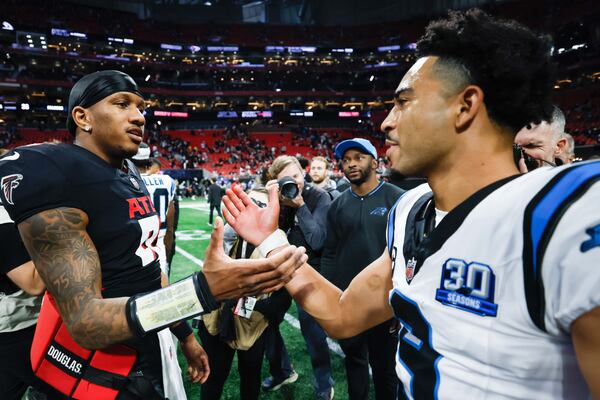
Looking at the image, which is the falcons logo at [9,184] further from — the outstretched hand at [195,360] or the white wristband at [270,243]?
the outstretched hand at [195,360]

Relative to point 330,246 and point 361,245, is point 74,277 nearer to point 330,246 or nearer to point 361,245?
point 361,245

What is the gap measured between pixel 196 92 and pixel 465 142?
48.0 meters

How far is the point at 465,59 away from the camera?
1.34 metres

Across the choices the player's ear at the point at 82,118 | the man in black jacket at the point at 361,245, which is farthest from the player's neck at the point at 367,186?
the player's ear at the point at 82,118

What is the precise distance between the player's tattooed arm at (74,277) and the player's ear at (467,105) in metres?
1.38

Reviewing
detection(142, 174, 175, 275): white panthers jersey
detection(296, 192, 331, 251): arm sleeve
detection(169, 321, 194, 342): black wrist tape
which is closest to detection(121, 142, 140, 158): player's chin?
detection(169, 321, 194, 342): black wrist tape

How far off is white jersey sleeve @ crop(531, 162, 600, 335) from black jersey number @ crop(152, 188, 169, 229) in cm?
386

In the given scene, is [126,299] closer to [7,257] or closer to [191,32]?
[7,257]

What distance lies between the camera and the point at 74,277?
1.44 metres

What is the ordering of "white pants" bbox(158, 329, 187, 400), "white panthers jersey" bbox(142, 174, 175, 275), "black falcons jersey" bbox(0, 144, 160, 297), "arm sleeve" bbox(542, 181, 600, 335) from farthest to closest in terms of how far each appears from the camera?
"white panthers jersey" bbox(142, 174, 175, 275), "white pants" bbox(158, 329, 187, 400), "black falcons jersey" bbox(0, 144, 160, 297), "arm sleeve" bbox(542, 181, 600, 335)

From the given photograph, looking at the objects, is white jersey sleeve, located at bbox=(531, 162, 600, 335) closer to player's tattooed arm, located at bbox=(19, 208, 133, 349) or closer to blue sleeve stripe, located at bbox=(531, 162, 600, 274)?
blue sleeve stripe, located at bbox=(531, 162, 600, 274)

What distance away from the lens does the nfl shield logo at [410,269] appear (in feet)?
4.38

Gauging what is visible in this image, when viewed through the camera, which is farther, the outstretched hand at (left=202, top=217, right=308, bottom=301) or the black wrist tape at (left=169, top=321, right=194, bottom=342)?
the black wrist tape at (left=169, top=321, right=194, bottom=342)

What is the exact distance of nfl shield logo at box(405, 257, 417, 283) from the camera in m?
1.34
